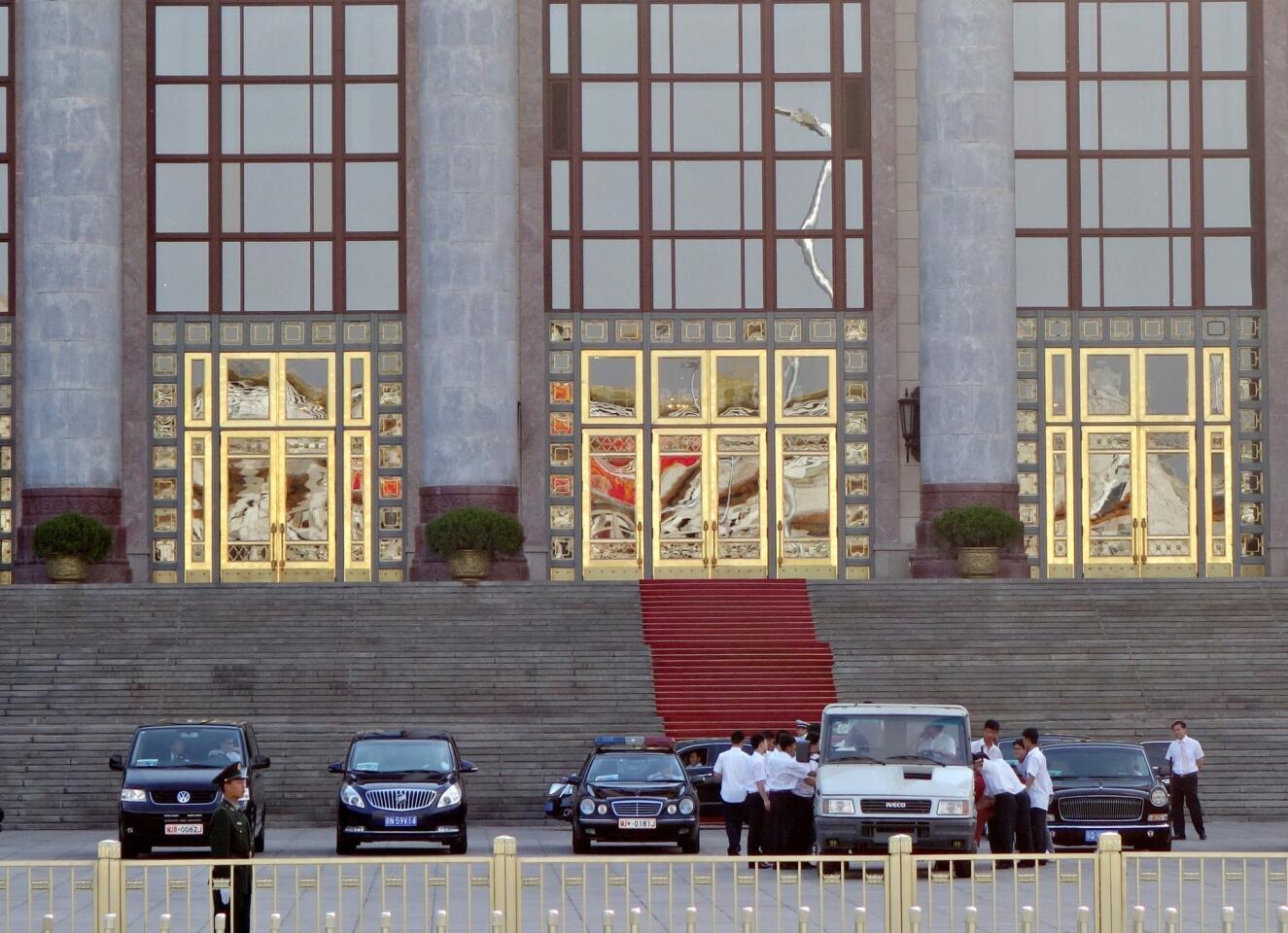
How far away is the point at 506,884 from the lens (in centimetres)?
1463

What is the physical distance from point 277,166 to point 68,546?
9771mm

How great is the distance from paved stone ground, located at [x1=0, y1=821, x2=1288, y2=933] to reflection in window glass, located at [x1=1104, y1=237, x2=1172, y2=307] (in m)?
22.6

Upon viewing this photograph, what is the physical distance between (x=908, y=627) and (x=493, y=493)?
31.4 feet

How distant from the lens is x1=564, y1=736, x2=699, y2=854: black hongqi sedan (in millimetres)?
29219

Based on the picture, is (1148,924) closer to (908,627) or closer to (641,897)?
(641,897)

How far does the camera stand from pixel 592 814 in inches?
1156

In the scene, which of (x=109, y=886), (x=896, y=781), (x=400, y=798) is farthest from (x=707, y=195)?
(x=109, y=886)

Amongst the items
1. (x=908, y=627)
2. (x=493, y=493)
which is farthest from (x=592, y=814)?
(x=493, y=493)

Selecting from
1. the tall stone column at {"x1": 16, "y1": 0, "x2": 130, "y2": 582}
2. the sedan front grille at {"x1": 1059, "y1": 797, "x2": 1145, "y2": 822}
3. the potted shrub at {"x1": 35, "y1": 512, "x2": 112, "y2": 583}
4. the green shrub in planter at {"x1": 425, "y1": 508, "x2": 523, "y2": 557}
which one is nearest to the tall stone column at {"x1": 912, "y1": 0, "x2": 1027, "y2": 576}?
the green shrub in planter at {"x1": 425, "y1": 508, "x2": 523, "y2": 557}

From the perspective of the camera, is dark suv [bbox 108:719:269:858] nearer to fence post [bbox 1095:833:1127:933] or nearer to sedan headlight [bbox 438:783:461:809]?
sedan headlight [bbox 438:783:461:809]

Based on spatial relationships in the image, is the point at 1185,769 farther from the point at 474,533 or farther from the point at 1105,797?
the point at 474,533

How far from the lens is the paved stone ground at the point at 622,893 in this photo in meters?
17.6

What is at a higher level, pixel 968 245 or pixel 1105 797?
pixel 968 245

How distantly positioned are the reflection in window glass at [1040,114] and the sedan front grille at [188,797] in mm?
27840
